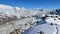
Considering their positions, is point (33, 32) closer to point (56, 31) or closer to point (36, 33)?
point (36, 33)

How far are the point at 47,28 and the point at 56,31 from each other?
421 millimetres

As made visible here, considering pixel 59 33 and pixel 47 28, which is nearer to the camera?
pixel 59 33

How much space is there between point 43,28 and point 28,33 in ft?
1.84

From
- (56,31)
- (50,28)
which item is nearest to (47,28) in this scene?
(50,28)

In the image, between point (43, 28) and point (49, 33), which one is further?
point (43, 28)

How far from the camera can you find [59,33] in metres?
4.27

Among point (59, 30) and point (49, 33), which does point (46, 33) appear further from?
point (59, 30)

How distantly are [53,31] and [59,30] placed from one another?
0.65ft

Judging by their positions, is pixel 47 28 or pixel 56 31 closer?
pixel 56 31

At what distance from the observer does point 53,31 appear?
4500mm

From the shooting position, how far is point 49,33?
4336mm

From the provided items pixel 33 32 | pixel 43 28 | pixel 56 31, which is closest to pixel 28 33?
pixel 33 32

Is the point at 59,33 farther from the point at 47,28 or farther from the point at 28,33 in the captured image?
the point at 28,33

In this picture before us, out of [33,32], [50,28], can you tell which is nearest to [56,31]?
[50,28]
